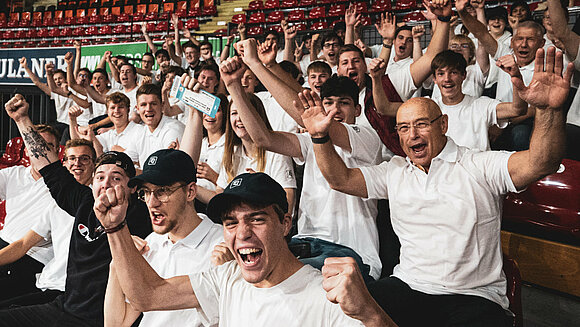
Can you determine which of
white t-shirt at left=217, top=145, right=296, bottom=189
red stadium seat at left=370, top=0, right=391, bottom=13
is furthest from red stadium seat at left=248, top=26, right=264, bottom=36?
white t-shirt at left=217, top=145, right=296, bottom=189

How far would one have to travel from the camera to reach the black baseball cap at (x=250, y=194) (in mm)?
1706

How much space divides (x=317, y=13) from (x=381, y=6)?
1.50 metres

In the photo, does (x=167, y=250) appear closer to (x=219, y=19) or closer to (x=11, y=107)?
(x=11, y=107)

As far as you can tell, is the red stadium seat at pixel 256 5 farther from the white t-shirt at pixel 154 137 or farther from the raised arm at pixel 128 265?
the raised arm at pixel 128 265

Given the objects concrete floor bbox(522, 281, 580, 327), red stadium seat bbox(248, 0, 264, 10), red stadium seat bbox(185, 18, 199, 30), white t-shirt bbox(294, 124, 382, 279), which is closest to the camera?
white t-shirt bbox(294, 124, 382, 279)

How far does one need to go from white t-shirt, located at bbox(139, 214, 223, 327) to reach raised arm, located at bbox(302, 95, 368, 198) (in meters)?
0.59

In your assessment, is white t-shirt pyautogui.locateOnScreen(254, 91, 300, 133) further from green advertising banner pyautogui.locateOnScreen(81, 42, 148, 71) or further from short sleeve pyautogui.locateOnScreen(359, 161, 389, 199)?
green advertising banner pyautogui.locateOnScreen(81, 42, 148, 71)

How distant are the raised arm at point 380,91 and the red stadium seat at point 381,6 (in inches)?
300

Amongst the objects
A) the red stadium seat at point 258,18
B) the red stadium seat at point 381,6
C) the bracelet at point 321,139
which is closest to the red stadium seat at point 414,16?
the red stadium seat at point 381,6

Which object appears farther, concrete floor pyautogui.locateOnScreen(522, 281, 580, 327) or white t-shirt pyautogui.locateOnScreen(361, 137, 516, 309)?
concrete floor pyautogui.locateOnScreen(522, 281, 580, 327)

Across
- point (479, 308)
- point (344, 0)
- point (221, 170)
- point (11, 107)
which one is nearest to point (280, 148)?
point (221, 170)

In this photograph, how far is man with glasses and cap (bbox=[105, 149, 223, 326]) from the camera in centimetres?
219

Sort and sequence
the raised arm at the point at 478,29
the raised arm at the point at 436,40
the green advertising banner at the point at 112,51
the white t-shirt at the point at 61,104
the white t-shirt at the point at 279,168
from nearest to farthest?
the white t-shirt at the point at 279,168 < the raised arm at the point at 436,40 < the raised arm at the point at 478,29 < the white t-shirt at the point at 61,104 < the green advertising banner at the point at 112,51

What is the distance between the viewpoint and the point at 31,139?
11.6ft
